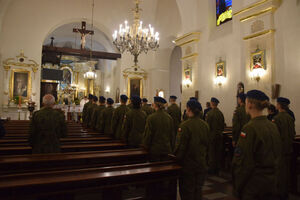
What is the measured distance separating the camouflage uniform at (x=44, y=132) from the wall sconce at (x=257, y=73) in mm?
6269

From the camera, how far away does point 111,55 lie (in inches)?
718

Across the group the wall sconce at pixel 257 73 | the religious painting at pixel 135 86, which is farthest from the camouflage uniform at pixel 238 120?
the religious painting at pixel 135 86

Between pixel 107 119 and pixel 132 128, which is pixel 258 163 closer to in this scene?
pixel 132 128

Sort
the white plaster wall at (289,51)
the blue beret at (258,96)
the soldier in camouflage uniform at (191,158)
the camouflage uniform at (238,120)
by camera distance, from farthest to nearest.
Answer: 1. the white plaster wall at (289,51)
2. the camouflage uniform at (238,120)
3. the soldier in camouflage uniform at (191,158)
4. the blue beret at (258,96)

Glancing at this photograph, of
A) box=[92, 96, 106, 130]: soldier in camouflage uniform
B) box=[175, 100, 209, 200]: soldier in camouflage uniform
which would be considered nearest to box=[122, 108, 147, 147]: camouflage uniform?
box=[175, 100, 209, 200]: soldier in camouflage uniform

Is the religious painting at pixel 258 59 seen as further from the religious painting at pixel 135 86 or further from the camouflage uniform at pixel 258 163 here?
the religious painting at pixel 135 86

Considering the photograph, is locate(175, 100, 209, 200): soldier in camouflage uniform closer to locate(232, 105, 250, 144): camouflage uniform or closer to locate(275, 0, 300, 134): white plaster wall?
locate(232, 105, 250, 144): camouflage uniform

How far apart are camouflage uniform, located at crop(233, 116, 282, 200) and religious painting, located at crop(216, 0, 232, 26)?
907 cm

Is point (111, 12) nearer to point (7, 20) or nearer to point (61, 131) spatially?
point (7, 20)

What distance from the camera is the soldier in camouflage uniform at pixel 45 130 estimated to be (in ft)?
12.7

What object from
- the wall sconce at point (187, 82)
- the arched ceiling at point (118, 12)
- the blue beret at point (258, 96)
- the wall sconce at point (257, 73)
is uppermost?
the arched ceiling at point (118, 12)

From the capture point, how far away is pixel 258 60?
743 centimetres

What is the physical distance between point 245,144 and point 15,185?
214cm

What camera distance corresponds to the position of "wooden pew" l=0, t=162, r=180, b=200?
2.04m
